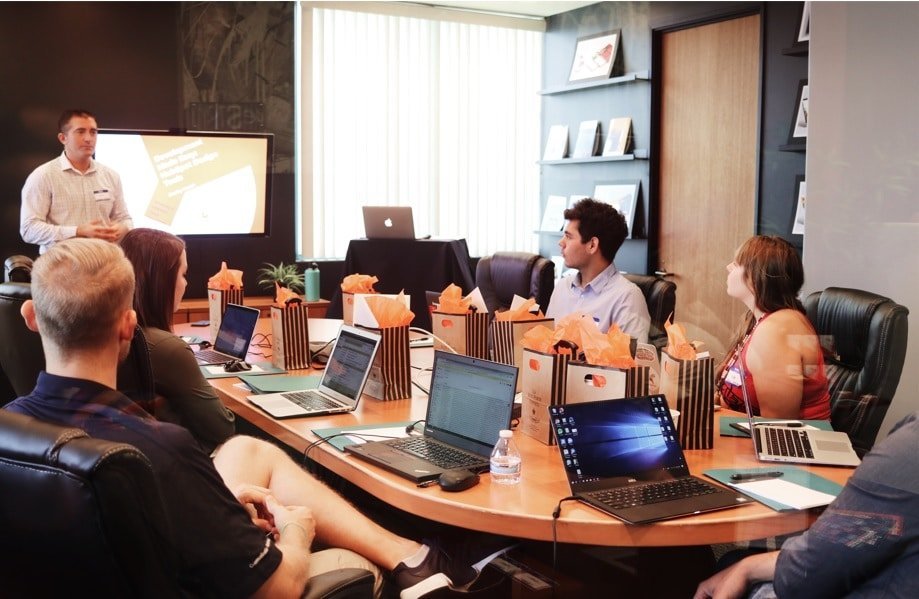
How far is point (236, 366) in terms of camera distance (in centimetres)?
330

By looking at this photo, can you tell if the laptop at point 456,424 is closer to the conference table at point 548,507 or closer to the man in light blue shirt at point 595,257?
the conference table at point 548,507

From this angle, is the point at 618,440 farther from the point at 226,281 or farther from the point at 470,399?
the point at 226,281

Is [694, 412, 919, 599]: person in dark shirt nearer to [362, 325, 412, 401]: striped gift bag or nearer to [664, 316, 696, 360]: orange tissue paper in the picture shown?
[664, 316, 696, 360]: orange tissue paper

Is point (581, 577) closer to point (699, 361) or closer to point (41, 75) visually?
point (699, 361)

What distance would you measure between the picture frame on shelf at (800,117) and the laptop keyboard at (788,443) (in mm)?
3069

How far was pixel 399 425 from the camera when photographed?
2518mm

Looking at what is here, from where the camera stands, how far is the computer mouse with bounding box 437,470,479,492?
6.41ft

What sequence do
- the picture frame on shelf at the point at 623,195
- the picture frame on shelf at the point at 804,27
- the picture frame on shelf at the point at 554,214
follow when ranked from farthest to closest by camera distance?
the picture frame on shelf at the point at 554,214 → the picture frame on shelf at the point at 623,195 → the picture frame on shelf at the point at 804,27

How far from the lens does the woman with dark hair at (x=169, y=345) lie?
252cm

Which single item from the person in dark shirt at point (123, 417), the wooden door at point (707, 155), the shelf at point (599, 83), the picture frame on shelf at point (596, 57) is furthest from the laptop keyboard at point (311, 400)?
the picture frame on shelf at point (596, 57)

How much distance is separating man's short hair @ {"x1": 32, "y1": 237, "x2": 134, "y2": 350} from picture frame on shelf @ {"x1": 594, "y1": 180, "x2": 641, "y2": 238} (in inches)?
193

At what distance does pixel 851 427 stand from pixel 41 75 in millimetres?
4962

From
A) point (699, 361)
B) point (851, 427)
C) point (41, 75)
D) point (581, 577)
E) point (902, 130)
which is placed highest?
point (41, 75)

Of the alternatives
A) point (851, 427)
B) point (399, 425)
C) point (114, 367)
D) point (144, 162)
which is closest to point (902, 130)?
point (851, 427)
